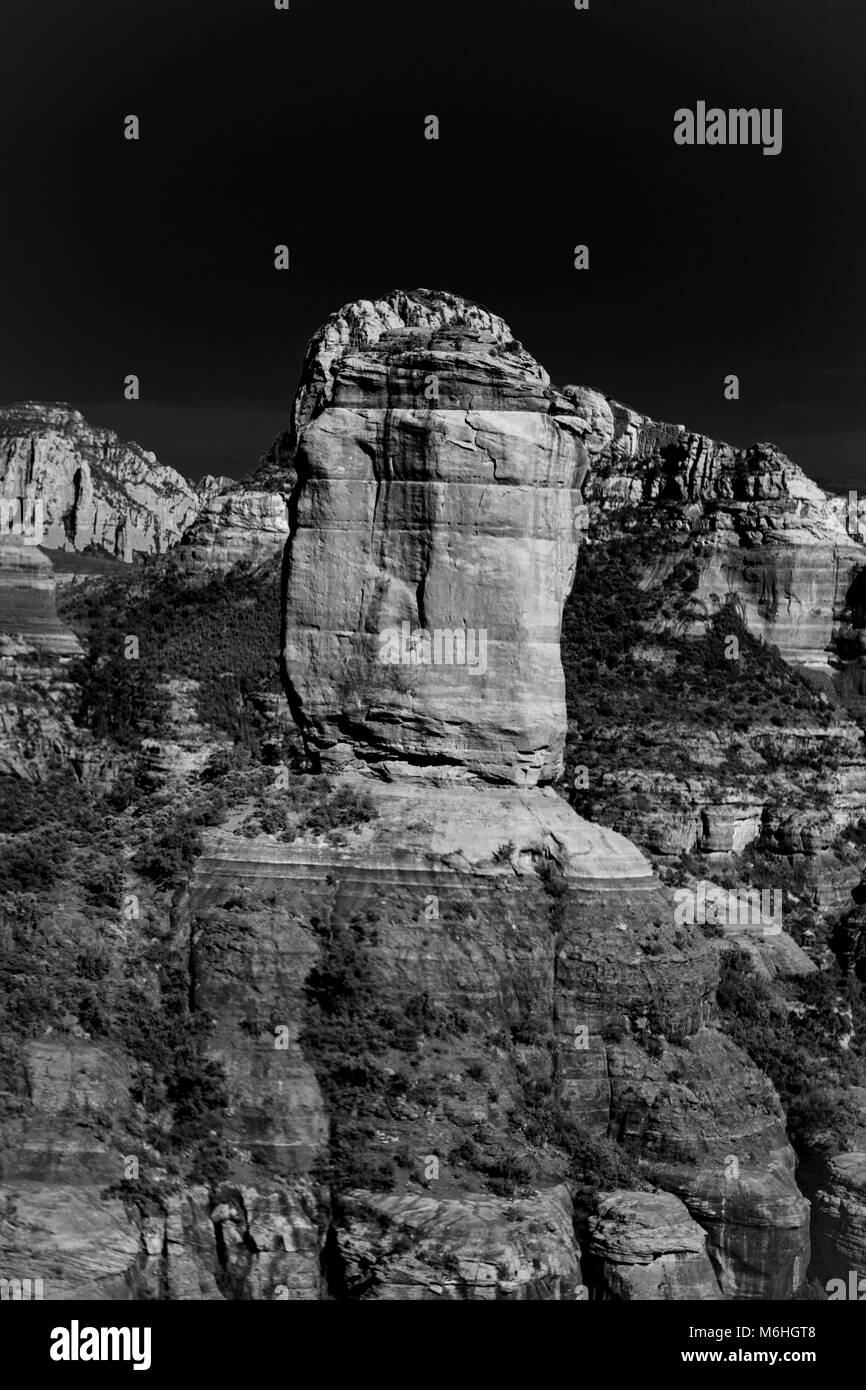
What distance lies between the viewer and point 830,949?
7912 cm

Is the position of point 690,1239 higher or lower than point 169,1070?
lower

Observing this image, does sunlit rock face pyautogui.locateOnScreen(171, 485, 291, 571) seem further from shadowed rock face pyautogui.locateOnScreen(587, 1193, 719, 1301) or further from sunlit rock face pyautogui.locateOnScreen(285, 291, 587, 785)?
shadowed rock face pyautogui.locateOnScreen(587, 1193, 719, 1301)

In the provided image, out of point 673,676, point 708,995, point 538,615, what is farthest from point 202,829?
point 673,676

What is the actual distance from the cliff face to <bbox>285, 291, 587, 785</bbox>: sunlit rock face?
97.6 metres

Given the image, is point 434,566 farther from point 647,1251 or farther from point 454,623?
point 647,1251

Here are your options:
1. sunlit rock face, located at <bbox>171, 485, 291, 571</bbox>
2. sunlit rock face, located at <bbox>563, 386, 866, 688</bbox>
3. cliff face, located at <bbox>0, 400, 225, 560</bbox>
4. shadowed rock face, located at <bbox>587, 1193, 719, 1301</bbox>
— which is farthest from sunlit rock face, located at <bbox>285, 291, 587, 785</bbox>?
cliff face, located at <bbox>0, 400, 225, 560</bbox>

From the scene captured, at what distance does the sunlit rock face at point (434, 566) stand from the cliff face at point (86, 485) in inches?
3843

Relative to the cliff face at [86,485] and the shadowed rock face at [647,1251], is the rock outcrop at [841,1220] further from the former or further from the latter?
the cliff face at [86,485]

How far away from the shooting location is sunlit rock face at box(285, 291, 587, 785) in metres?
48.5

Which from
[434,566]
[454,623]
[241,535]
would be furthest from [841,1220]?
[241,535]

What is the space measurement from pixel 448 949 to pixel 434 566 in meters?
9.73

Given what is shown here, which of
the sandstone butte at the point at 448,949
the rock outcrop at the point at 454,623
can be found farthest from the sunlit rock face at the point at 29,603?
the rock outcrop at the point at 454,623

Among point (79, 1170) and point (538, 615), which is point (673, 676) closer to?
point (538, 615)

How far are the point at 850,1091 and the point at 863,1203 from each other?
655cm
